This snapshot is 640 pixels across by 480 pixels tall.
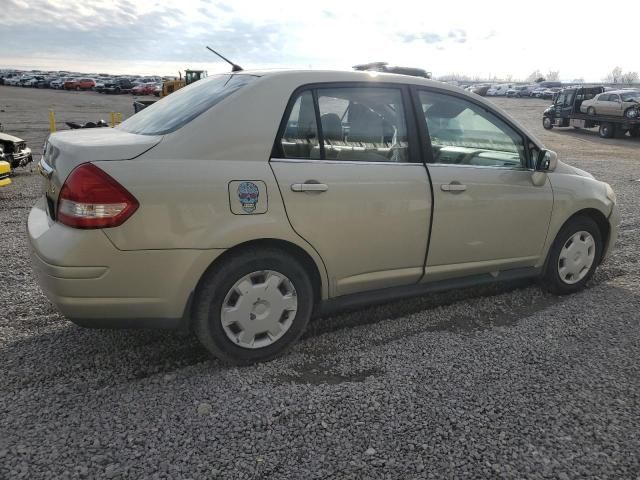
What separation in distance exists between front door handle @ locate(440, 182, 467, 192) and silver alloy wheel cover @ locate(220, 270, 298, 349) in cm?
123

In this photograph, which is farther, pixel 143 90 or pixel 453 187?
pixel 143 90

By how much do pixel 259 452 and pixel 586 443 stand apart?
154 centimetres

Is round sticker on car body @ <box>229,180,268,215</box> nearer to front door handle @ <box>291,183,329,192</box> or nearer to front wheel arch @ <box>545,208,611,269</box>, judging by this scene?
front door handle @ <box>291,183,329,192</box>

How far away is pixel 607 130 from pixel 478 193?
24381mm

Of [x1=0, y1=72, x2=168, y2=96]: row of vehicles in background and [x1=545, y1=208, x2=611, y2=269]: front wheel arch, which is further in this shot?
[x1=0, y1=72, x2=168, y2=96]: row of vehicles in background

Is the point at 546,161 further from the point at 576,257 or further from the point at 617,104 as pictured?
the point at 617,104

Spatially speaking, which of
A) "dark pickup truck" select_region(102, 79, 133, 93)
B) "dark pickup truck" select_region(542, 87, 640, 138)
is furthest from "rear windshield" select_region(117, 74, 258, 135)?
"dark pickup truck" select_region(102, 79, 133, 93)

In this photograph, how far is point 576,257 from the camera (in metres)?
4.25

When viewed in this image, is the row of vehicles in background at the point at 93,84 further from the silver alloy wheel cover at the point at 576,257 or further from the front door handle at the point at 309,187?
the front door handle at the point at 309,187

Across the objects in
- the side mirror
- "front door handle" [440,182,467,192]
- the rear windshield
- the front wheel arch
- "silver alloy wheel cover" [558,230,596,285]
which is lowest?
"silver alloy wheel cover" [558,230,596,285]

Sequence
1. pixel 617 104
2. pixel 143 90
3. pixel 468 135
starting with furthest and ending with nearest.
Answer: pixel 143 90
pixel 617 104
pixel 468 135

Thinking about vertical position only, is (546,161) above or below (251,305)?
above

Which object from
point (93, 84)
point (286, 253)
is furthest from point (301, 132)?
Result: point (93, 84)

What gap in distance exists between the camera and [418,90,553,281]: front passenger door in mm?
3477
